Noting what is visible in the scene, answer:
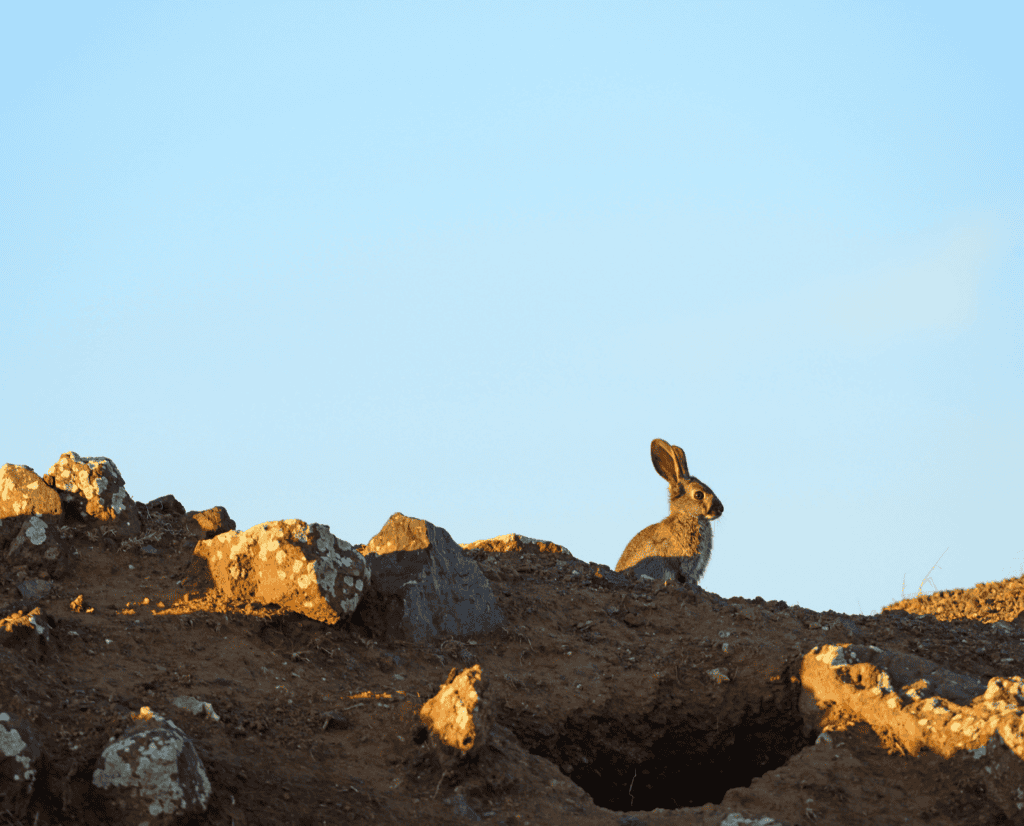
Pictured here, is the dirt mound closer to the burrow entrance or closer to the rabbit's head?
the burrow entrance

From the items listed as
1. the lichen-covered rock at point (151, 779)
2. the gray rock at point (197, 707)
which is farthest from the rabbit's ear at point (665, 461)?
the lichen-covered rock at point (151, 779)

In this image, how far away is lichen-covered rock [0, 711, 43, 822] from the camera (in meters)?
4.50

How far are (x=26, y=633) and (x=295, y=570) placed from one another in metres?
1.75

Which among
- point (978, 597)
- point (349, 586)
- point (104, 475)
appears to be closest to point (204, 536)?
point (104, 475)

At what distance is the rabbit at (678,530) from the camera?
1366 centimetres

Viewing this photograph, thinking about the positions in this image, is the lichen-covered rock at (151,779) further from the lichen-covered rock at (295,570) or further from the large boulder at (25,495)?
the large boulder at (25,495)

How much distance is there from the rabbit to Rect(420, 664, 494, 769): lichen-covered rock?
8142mm

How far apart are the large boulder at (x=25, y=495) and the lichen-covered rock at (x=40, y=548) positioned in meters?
0.21

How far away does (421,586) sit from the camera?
7.33m

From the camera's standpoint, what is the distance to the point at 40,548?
7.45 metres

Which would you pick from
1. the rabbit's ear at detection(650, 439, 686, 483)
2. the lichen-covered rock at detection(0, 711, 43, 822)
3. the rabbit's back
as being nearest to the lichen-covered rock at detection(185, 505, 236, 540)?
the lichen-covered rock at detection(0, 711, 43, 822)

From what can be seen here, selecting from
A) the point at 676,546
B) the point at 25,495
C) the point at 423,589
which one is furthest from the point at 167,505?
the point at 676,546

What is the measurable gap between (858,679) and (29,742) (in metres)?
5.12

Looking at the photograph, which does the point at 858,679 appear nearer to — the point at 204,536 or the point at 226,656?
the point at 226,656
